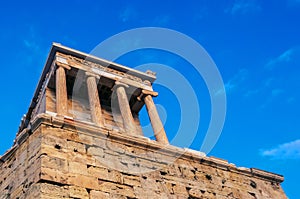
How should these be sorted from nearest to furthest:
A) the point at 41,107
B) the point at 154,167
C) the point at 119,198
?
the point at 119,198
the point at 154,167
the point at 41,107

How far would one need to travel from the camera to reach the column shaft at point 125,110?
55.5ft

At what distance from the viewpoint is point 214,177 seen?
8523 millimetres

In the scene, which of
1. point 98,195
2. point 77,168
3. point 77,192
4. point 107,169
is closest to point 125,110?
point 107,169

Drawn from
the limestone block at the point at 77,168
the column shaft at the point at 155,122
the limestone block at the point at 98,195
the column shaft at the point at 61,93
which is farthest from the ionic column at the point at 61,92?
the limestone block at the point at 98,195

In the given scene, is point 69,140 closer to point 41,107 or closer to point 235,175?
point 235,175

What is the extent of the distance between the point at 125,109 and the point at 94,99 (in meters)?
1.54

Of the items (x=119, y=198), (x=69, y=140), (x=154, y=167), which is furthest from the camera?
(x=154, y=167)

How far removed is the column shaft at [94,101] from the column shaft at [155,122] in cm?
257

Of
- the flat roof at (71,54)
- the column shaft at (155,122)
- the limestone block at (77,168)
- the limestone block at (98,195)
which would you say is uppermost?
the flat roof at (71,54)

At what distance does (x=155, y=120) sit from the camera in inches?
719

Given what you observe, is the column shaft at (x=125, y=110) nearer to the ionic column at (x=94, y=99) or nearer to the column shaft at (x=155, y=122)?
the column shaft at (x=155, y=122)

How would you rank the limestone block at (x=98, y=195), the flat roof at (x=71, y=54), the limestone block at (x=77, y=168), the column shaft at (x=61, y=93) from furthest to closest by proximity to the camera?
the flat roof at (x=71, y=54) → the column shaft at (x=61, y=93) → the limestone block at (x=77, y=168) → the limestone block at (x=98, y=195)

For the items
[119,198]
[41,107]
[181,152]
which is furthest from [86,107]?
[119,198]

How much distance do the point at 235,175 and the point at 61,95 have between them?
31.5 ft
